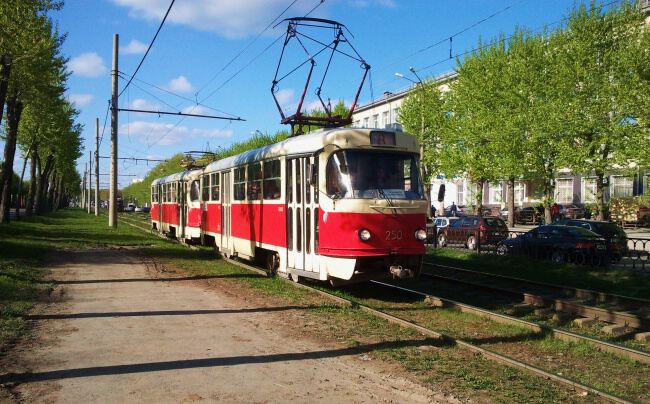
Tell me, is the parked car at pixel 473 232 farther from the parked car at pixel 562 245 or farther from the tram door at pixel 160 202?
the tram door at pixel 160 202

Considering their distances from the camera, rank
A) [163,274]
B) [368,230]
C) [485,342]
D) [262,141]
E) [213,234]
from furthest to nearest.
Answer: [262,141]
[213,234]
[163,274]
[368,230]
[485,342]

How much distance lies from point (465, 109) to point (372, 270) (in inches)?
1100

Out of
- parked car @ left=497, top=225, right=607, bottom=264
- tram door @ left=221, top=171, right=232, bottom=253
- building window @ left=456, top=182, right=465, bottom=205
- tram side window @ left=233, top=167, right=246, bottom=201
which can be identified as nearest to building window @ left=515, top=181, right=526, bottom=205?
building window @ left=456, top=182, right=465, bottom=205

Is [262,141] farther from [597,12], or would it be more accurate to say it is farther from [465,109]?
[597,12]

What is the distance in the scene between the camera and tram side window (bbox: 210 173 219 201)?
60.2 feet

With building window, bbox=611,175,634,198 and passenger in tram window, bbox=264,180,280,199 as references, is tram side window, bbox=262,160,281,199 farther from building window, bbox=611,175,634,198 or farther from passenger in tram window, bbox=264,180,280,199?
building window, bbox=611,175,634,198

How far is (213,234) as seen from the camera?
19297 millimetres

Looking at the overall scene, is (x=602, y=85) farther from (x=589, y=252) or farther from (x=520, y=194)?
(x=520, y=194)

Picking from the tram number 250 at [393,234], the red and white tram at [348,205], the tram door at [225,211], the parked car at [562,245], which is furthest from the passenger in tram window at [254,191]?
the parked car at [562,245]

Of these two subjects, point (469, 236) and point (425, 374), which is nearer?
point (425, 374)

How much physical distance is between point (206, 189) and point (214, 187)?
1.25m

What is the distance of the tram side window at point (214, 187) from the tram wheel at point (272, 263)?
189 inches

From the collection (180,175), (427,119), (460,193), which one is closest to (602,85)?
(427,119)

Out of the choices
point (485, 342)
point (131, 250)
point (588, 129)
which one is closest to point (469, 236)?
point (588, 129)
